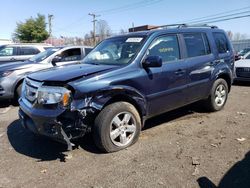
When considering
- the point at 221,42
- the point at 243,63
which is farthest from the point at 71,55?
the point at 243,63

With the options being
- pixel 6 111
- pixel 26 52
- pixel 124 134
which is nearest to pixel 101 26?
pixel 26 52

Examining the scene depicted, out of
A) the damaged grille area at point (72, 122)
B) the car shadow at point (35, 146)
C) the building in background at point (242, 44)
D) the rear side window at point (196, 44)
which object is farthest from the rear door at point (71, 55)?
the building in background at point (242, 44)

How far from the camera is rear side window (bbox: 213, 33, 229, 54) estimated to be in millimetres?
6758

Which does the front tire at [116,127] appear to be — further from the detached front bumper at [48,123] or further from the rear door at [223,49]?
the rear door at [223,49]

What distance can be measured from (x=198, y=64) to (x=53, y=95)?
3108 mm

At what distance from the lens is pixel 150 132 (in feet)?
18.4

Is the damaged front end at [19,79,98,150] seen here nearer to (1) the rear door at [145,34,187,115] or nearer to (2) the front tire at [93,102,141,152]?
(2) the front tire at [93,102,141,152]

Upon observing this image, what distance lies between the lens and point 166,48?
18.1 feet

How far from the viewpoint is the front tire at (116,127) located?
440cm

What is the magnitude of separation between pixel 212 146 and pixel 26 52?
10443 millimetres

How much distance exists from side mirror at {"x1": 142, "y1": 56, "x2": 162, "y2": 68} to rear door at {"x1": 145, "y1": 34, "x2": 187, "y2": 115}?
6.6 inches

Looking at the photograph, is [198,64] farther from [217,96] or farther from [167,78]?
[217,96]

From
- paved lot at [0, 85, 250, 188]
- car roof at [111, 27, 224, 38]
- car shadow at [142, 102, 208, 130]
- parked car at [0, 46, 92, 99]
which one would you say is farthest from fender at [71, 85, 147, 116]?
parked car at [0, 46, 92, 99]

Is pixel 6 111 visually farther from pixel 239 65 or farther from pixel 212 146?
pixel 239 65
